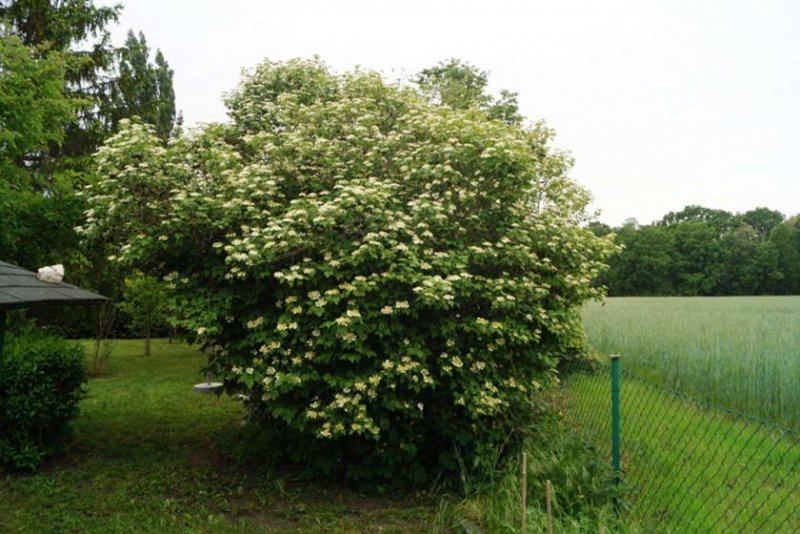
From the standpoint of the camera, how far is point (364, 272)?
15.8 ft

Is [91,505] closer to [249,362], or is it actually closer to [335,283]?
[249,362]

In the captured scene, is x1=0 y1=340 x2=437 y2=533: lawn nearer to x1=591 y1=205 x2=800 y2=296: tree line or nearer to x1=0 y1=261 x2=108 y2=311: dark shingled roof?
x1=0 y1=261 x2=108 y2=311: dark shingled roof

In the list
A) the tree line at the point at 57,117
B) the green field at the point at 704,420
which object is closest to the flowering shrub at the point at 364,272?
the green field at the point at 704,420

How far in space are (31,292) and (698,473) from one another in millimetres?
5517

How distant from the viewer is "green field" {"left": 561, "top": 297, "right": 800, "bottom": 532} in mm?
3783

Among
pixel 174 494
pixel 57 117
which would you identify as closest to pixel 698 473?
pixel 174 494

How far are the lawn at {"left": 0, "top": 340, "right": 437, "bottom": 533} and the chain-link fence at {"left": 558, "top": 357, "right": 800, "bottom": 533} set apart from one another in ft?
5.61

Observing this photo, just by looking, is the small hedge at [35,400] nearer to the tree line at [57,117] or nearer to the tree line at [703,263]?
the tree line at [57,117]

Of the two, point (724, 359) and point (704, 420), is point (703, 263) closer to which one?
point (724, 359)

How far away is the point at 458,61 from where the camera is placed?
16.5 m

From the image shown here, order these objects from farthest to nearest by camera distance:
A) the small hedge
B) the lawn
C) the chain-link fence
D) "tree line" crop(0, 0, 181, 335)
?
"tree line" crop(0, 0, 181, 335), the small hedge, the lawn, the chain-link fence

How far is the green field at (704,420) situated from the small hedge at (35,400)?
541cm

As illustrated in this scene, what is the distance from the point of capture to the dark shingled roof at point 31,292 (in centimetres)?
379

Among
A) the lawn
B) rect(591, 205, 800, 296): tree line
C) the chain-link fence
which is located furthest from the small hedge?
rect(591, 205, 800, 296): tree line
